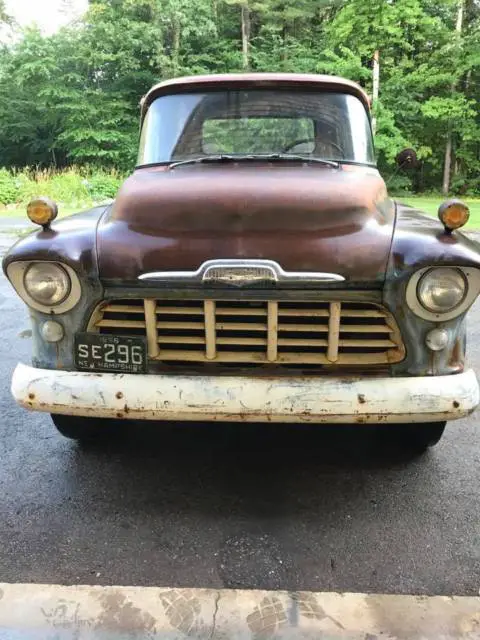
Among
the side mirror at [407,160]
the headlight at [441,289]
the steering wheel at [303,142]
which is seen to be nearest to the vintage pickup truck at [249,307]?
the headlight at [441,289]

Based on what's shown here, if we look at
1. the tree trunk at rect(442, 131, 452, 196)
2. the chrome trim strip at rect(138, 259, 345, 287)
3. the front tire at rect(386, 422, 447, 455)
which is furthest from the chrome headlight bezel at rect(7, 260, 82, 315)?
the tree trunk at rect(442, 131, 452, 196)

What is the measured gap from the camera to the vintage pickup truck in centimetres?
229

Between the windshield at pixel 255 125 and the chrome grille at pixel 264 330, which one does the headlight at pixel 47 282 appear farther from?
the windshield at pixel 255 125

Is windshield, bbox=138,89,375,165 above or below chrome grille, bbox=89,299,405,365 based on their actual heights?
above

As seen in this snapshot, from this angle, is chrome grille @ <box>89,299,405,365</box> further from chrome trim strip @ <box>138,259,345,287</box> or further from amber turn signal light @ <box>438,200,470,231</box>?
amber turn signal light @ <box>438,200,470,231</box>

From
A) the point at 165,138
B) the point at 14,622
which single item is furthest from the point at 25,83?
the point at 14,622

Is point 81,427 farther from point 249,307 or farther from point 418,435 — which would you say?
point 418,435

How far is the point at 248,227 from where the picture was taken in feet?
Answer: 7.82

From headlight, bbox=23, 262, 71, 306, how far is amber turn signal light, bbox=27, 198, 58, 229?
0.78ft

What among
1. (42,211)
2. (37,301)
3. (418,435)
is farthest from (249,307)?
(418,435)

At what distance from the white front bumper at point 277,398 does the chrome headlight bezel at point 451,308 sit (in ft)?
0.85

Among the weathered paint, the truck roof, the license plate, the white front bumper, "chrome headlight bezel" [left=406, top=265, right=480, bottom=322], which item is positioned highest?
the truck roof

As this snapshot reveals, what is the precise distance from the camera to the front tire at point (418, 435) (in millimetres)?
2885

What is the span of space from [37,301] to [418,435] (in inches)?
78.5
